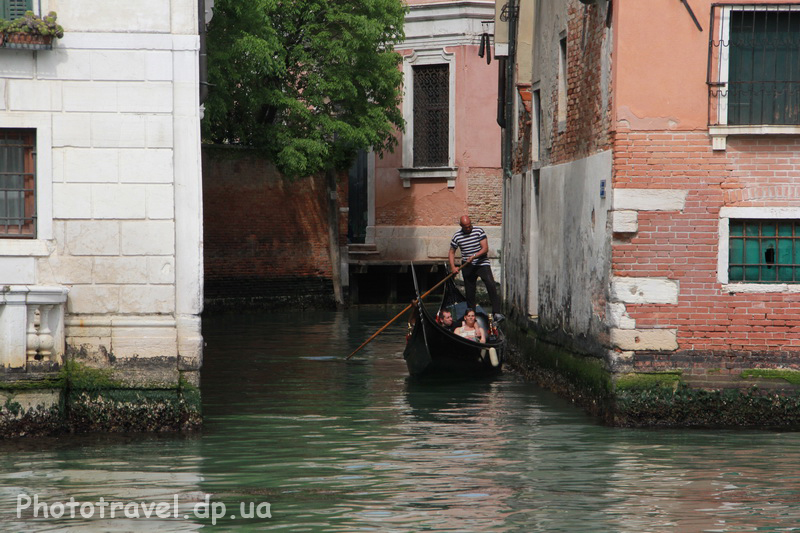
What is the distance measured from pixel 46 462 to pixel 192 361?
4.08 ft

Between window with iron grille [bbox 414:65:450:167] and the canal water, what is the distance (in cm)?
1330

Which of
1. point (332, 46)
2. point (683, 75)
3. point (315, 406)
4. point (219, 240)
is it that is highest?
point (332, 46)

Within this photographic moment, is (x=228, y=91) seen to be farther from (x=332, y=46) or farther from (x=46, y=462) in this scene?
(x=46, y=462)

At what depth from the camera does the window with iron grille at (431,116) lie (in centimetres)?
2417

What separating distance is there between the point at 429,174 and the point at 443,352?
11.7 metres

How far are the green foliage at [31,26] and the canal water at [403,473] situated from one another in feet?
8.60

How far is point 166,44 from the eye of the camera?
8578 millimetres

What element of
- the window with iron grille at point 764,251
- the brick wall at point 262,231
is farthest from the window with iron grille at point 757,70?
the brick wall at point 262,231

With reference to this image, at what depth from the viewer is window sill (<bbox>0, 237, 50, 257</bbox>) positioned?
8.43 metres

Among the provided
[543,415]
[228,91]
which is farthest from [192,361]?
[228,91]

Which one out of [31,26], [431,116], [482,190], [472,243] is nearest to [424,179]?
[482,190]

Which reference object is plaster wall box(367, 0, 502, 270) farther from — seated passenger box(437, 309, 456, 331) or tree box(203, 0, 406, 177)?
seated passenger box(437, 309, 456, 331)

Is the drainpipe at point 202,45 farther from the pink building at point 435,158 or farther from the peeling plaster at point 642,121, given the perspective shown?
the pink building at point 435,158

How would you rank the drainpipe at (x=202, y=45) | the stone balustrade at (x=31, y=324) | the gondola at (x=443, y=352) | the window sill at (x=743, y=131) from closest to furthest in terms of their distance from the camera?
1. the stone balustrade at (x=31, y=324)
2. the drainpipe at (x=202, y=45)
3. the window sill at (x=743, y=131)
4. the gondola at (x=443, y=352)
